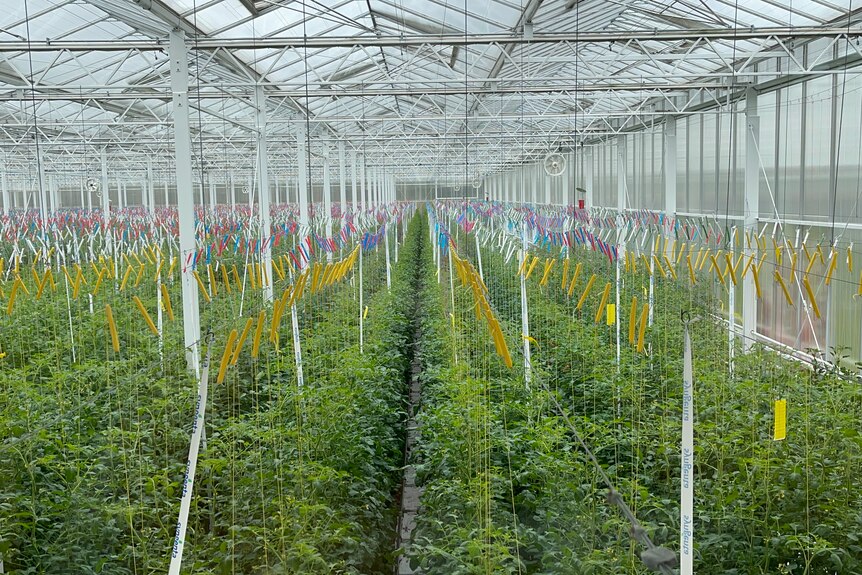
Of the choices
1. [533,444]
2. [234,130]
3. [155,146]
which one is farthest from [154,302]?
[155,146]

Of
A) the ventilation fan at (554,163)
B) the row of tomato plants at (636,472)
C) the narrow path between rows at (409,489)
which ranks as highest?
the ventilation fan at (554,163)

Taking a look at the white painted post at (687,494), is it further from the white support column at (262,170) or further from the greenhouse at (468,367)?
the white support column at (262,170)

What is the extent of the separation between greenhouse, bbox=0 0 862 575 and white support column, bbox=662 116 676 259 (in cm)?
7

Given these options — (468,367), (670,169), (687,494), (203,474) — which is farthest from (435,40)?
(670,169)

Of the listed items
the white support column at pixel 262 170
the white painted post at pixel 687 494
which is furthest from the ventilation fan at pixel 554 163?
the white painted post at pixel 687 494

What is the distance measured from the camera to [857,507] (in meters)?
4.29

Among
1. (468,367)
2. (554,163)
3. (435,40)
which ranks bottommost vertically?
(468,367)

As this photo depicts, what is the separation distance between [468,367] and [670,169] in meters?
10.4

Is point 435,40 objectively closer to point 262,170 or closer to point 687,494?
point 262,170

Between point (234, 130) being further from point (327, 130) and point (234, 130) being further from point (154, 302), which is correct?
point (154, 302)

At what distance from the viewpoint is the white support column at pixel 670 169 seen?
15828 millimetres

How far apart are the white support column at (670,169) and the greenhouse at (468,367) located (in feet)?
0.22

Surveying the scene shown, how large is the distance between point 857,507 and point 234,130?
22038mm

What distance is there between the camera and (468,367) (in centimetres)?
699
